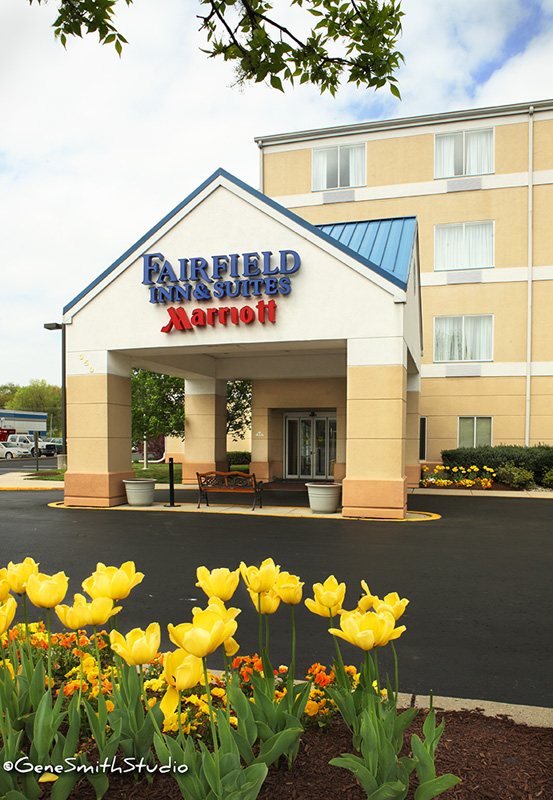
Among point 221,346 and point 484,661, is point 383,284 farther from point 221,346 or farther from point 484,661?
point 484,661

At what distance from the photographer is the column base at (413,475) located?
67.5 feet

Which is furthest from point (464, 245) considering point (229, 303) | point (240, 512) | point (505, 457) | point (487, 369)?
point (240, 512)

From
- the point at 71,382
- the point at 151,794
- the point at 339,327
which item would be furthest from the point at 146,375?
the point at 151,794

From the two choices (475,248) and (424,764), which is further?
(475,248)

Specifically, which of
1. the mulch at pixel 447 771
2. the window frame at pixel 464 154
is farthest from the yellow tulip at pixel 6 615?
the window frame at pixel 464 154

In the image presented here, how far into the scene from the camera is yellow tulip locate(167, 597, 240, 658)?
211 cm

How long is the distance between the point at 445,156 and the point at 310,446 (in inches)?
495

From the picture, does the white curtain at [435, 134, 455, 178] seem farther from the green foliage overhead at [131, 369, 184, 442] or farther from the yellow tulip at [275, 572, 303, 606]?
the yellow tulip at [275, 572, 303, 606]

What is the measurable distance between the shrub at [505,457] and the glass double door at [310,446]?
5.00 metres

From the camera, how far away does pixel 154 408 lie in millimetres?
26234

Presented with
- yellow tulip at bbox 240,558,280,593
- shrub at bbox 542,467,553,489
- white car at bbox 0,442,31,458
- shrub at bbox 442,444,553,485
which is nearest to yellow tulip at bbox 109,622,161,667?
yellow tulip at bbox 240,558,280,593

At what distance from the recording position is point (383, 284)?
13336 mm

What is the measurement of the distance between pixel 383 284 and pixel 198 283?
4.49 m

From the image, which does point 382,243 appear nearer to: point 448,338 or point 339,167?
point 448,338
